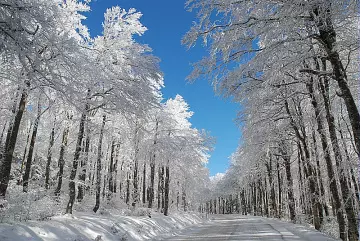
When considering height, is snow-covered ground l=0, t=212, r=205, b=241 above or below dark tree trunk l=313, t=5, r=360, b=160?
below

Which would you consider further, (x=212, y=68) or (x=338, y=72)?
(x=212, y=68)

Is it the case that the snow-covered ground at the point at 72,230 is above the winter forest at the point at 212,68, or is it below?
below

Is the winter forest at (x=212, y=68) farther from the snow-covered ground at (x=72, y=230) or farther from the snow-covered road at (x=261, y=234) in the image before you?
the snow-covered road at (x=261, y=234)

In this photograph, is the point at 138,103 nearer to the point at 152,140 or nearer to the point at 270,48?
the point at 270,48

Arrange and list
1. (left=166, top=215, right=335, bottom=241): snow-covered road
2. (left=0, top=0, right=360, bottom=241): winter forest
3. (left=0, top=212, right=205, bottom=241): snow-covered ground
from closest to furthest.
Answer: (left=0, top=0, right=360, bottom=241): winter forest < (left=0, top=212, right=205, bottom=241): snow-covered ground < (left=166, top=215, right=335, bottom=241): snow-covered road

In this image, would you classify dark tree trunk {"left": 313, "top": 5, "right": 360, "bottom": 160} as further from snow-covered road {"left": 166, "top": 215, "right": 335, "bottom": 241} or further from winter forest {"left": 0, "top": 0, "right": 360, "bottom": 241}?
snow-covered road {"left": 166, "top": 215, "right": 335, "bottom": 241}

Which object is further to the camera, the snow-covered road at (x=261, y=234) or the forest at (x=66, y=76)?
the snow-covered road at (x=261, y=234)

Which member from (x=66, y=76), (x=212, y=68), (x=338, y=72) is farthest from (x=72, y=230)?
(x=338, y=72)

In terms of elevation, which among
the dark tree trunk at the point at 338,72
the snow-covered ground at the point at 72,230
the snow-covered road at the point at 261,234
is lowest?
the snow-covered road at the point at 261,234

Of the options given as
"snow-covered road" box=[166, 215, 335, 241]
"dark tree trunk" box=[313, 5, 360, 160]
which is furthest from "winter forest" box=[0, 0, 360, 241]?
"snow-covered road" box=[166, 215, 335, 241]

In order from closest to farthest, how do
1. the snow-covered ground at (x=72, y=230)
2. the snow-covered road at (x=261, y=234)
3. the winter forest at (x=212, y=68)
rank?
1. the winter forest at (x=212, y=68)
2. the snow-covered ground at (x=72, y=230)
3. the snow-covered road at (x=261, y=234)

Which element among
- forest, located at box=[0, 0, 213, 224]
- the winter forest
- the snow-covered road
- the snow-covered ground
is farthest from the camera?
the snow-covered road

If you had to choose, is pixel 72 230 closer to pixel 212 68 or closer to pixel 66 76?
pixel 66 76

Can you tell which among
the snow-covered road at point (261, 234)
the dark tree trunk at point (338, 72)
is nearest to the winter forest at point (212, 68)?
the dark tree trunk at point (338, 72)
